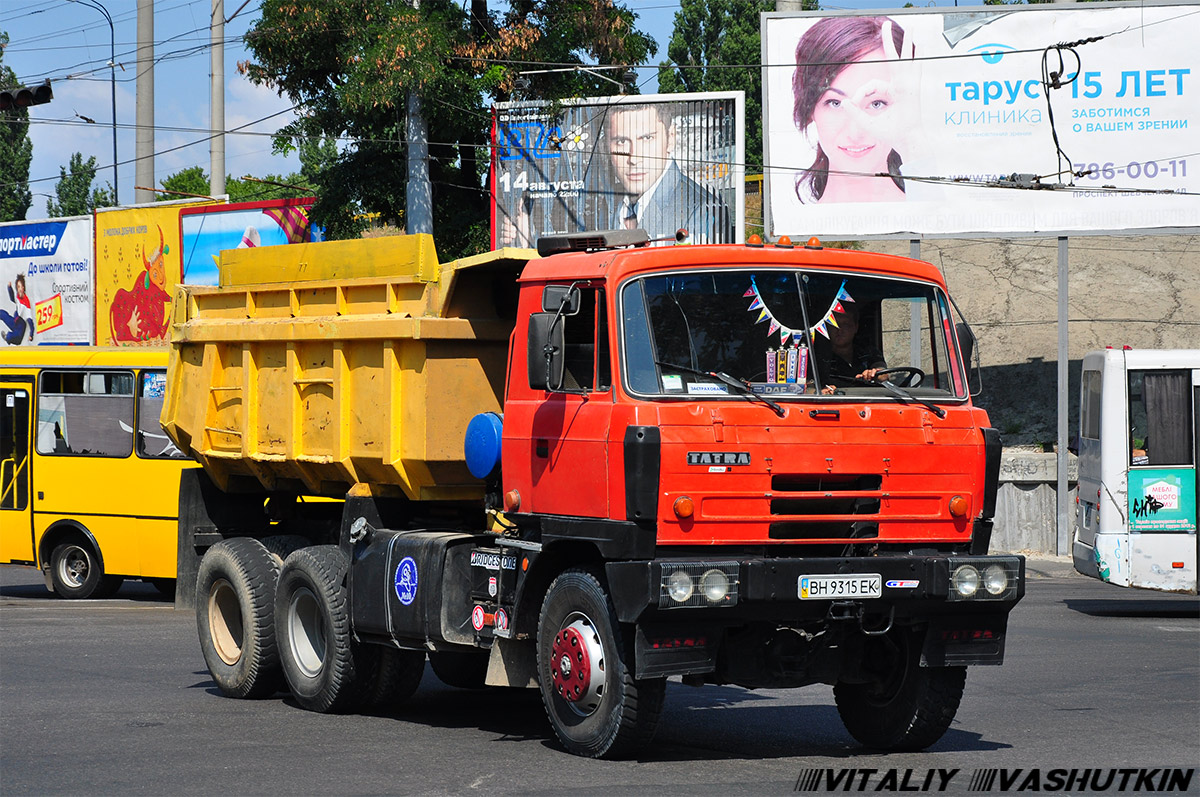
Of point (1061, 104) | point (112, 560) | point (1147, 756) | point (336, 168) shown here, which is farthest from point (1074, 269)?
point (1147, 756)

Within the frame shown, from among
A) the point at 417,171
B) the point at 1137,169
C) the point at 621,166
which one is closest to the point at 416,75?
the point at 417,171

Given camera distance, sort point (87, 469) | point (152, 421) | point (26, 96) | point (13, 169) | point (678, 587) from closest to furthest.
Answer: point (678, 587), point (152, 421), point (87, 469), point (26, 96), point (13, 169)

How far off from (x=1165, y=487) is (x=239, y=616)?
10.4 metres

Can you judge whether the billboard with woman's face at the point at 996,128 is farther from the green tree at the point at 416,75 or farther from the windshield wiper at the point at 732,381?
the windshield wiper at the point at 732,381

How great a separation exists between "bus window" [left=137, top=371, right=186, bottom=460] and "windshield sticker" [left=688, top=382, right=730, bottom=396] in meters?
11.2

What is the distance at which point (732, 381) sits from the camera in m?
7.96

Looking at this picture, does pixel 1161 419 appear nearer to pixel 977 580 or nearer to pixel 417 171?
pixel 977 580

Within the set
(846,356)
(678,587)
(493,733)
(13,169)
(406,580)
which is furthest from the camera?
(13,169)

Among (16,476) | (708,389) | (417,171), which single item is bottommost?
(16,476)

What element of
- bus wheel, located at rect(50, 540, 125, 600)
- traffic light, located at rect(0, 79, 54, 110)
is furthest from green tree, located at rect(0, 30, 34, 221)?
bus wheel, located at rect(50, 540, 125, 600)

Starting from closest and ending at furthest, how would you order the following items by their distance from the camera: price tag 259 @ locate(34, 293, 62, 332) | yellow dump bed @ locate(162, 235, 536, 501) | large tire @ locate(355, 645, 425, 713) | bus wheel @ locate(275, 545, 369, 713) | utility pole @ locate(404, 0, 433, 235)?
1. yellow dump bed @ locate(162, 235, 536, 501)
2. bus wheel @ locate(275, 545, 369, 713)
3. large tire @ locate(355, 645, 425, 713)
4. utility pole @ locate(404, 0, 433, 235)
5. price tag 259 @ locate(34, 293, 62, 332)

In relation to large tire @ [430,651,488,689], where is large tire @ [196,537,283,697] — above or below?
above

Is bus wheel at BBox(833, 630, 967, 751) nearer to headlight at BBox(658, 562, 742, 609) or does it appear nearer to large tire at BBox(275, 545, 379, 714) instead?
headlight at BBox(658, 562, 742, 609)

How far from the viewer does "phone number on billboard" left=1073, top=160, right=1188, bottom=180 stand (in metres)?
25.2
